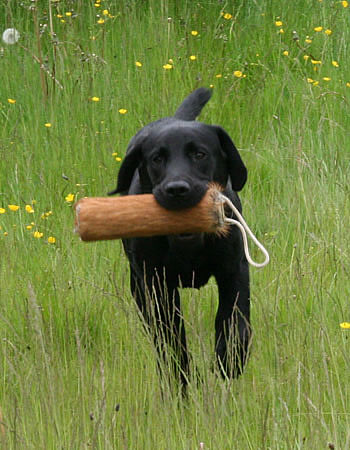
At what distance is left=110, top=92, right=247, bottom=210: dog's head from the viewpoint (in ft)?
11.4

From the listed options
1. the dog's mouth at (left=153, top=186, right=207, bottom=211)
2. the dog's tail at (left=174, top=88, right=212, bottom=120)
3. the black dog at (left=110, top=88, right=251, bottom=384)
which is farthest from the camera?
the dog's tail at (left=174, top=88, right=212, bottom=120)

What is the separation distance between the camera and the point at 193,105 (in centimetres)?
441

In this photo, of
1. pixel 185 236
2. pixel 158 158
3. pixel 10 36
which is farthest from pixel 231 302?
pixel 10 36

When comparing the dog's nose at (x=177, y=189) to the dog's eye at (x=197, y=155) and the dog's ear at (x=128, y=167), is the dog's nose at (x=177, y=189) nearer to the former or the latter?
the dog's eye at (x=197, y=155)

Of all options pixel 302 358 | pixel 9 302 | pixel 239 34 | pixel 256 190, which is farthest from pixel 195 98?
pixel 239 34

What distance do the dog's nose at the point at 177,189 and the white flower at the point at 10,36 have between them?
3263 mm

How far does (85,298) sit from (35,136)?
5.48 ft

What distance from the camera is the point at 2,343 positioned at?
362 centimetres

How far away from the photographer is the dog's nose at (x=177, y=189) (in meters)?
3.21

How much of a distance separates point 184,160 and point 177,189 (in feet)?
1.23

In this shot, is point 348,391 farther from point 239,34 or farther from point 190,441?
point 239,34

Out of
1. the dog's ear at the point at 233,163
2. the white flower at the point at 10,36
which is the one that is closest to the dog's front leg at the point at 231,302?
the dog's ear at the point at 233,163

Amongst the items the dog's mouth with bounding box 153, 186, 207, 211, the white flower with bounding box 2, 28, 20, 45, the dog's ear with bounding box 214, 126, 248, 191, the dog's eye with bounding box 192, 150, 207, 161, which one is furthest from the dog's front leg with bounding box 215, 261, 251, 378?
the white flower with bounding box 2, 28, 20, 45

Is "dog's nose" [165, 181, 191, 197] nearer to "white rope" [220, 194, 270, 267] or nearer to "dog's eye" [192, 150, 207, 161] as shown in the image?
"white rope" [220, 194, 270, 267]
